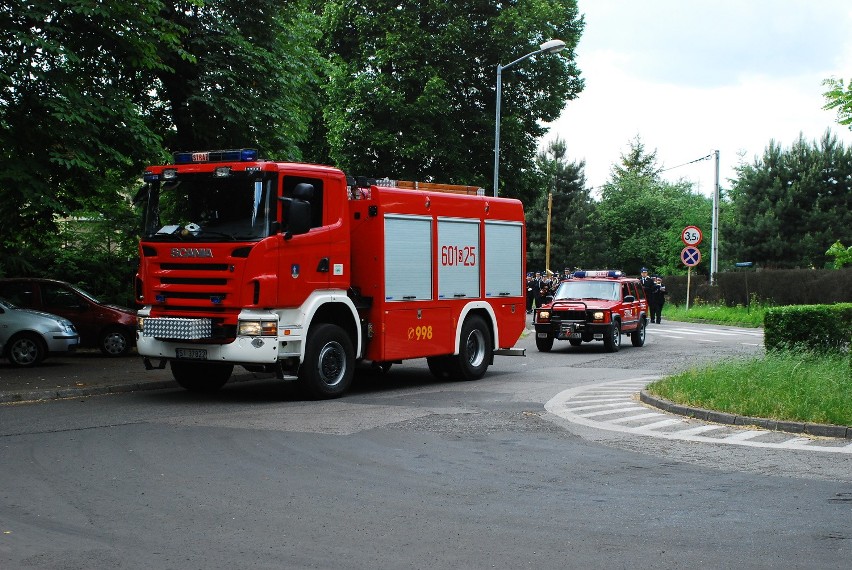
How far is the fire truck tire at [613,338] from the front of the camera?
24.4m

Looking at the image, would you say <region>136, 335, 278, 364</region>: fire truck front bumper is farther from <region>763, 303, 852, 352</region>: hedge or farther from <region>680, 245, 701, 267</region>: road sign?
<region>680, 245, 701, 267</region>: road sign

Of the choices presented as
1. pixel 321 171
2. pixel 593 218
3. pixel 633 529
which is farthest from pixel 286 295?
pixel 593 218

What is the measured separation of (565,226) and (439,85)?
46120mm

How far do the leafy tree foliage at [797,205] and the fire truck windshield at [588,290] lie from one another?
34.6 metres

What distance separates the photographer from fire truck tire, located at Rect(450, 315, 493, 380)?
17.7 metres

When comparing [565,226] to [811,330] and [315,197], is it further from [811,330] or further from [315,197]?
[315,197]

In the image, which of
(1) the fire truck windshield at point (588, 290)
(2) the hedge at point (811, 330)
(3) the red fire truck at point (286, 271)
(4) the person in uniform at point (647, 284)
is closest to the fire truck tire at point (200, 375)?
(3) the red fire truck at point (286, 271)

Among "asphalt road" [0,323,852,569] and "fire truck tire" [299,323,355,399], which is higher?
"fire truck tire" [299,323,355,399]

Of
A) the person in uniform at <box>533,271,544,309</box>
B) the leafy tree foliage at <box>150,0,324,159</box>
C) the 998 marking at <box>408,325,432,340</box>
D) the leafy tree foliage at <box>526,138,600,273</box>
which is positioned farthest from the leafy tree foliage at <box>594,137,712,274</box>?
the 998 marking at <box>408,325,432,340</box>

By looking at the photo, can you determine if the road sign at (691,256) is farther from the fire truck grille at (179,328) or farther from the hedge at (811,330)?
the fire truck grille at (179,328)

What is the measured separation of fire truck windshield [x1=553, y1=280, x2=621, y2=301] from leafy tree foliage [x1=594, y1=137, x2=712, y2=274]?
54.0 m

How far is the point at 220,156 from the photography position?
46.4 ft

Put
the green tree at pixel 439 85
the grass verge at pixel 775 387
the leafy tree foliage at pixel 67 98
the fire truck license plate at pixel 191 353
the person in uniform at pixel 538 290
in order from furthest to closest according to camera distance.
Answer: the person in uniform at pixel 538 290 → the green tree at pixel 439 85 → the leafy tree foliage at pixel 67 98 → the fire truck license plate at pixel 191 353 → the grass verge at pixel 775 387

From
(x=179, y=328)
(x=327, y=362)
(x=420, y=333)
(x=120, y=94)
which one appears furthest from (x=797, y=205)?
(x=179, y=328)
